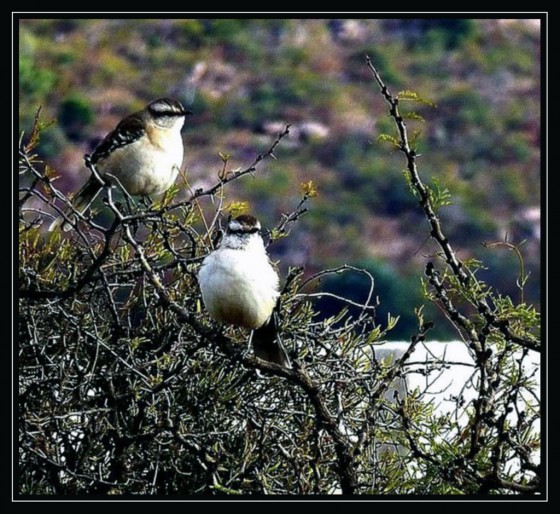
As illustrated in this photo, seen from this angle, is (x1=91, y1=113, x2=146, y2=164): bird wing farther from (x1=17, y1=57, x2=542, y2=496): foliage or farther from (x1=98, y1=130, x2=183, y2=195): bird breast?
(x1=17, y1=57, x2=542, y2=496): foliage

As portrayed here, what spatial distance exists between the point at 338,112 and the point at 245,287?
13.1 meters

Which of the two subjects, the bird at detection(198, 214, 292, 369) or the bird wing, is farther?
the bird wing

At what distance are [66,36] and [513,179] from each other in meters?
6.17

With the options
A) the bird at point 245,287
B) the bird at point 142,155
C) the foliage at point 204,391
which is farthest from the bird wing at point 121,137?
the bird at point 245,287

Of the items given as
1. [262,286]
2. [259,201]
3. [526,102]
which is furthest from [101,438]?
[526,102]

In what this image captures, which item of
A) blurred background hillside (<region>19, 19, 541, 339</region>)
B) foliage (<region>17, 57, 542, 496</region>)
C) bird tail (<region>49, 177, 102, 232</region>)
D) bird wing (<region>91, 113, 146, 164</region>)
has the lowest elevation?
foliage (<region>17, 57, 542, 496</region>)

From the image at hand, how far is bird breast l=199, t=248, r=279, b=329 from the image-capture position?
3.03m

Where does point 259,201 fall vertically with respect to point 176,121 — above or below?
above

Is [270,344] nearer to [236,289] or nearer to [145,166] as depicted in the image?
[236,289]

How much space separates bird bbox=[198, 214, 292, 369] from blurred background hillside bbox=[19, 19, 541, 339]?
1042 centimetres

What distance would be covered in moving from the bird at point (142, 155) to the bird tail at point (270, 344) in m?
0.59

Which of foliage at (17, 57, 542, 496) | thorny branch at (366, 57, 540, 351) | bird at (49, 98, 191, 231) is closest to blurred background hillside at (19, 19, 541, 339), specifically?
bird at (49, 98, 191, 231)

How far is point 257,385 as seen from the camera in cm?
314
